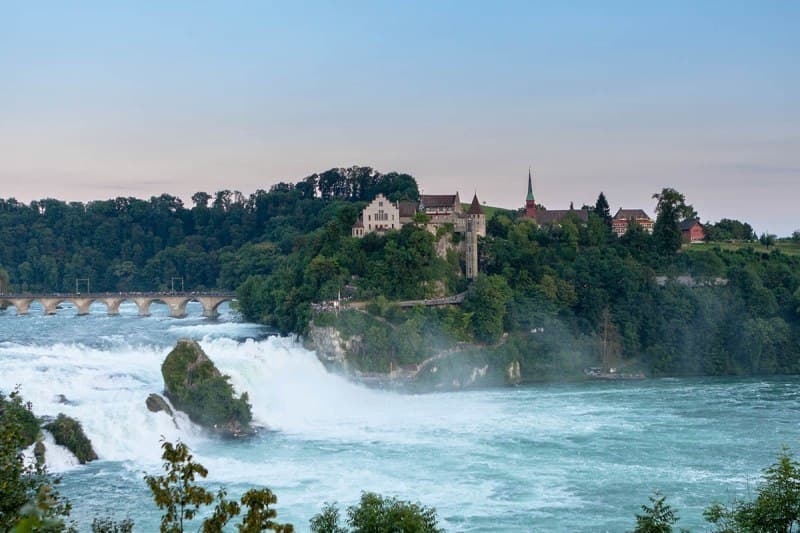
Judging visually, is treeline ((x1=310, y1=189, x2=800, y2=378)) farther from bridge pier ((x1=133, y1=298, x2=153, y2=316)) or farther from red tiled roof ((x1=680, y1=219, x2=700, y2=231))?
bridge pier ((x1=133, y1=298, x2=153, y2=316))

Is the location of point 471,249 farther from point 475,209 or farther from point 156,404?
point 156,404

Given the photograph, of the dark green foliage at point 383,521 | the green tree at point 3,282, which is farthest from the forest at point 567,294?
the green tree at point 3,282

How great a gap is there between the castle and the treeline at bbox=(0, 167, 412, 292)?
2309 cm

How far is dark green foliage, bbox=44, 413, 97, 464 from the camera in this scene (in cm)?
3156

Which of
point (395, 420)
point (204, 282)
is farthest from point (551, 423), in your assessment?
point (204, 282)

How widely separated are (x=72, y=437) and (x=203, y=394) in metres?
6.86

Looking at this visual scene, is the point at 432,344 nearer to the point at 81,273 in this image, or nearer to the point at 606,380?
the point at 606,380

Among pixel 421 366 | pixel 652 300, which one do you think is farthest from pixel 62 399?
pixel 652 300

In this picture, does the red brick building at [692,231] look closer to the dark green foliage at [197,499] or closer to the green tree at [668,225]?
the green tree at [668,225]

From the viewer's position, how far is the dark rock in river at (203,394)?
37.2 m

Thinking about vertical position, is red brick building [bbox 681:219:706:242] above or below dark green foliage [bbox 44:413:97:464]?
above

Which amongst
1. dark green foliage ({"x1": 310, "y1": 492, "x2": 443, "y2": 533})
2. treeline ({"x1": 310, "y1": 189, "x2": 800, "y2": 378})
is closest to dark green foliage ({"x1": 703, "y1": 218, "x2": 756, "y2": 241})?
treeline ({"x1": 310, "y1": 189, "x2": 800, "y2": 378})

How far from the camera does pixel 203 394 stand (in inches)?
1471

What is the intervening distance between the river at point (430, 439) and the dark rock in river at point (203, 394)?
36.2 inches
